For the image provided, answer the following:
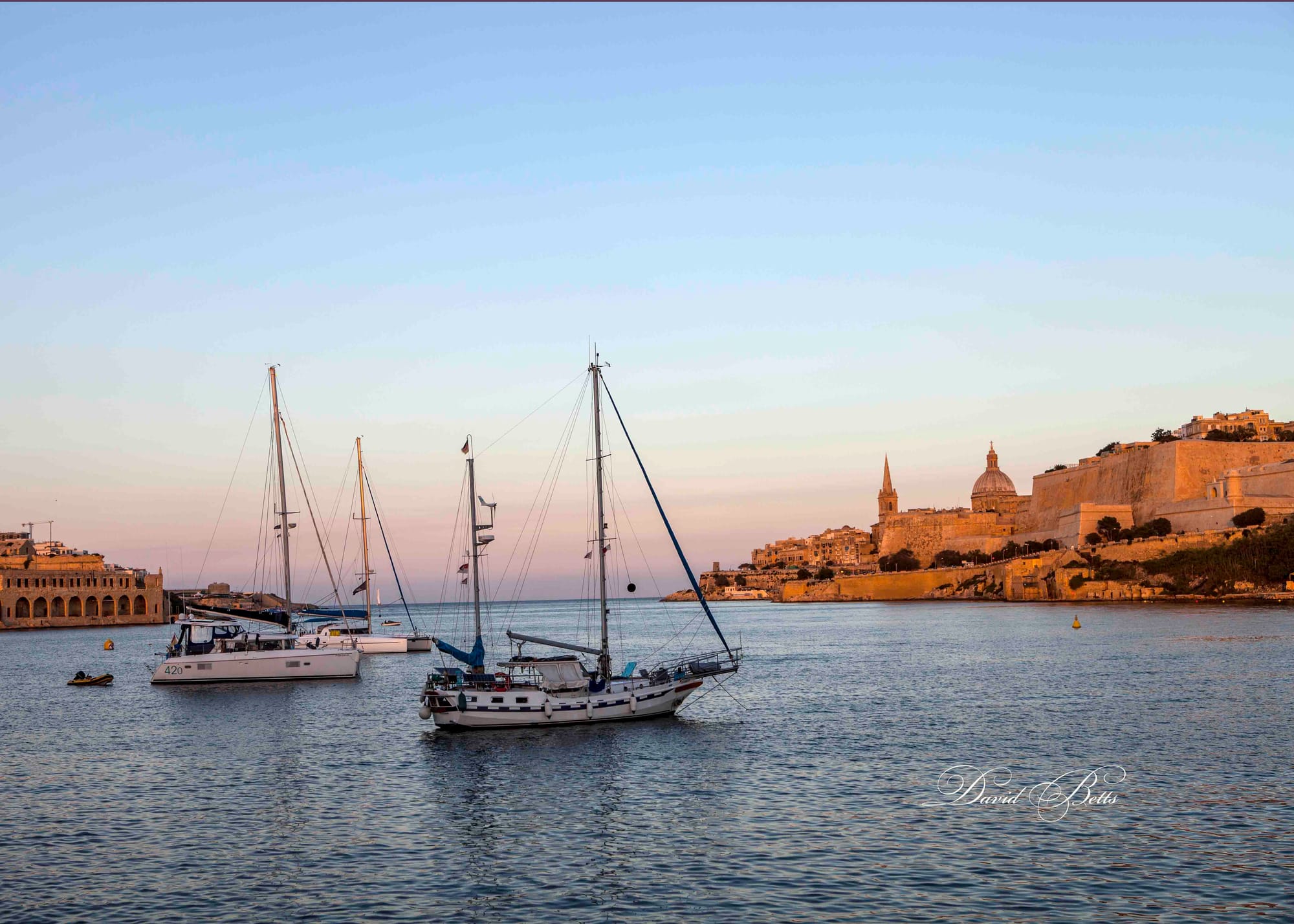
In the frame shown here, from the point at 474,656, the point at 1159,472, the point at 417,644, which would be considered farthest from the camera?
the point at 1159,472

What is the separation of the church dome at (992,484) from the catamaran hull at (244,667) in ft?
519

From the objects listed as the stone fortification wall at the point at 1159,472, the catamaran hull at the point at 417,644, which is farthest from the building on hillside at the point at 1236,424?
the catamaran hull at the point at 417,644

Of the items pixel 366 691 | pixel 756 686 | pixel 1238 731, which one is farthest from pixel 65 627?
pixel 1238 731

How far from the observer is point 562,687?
31.4 m

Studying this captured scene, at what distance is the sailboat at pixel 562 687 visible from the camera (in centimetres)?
3073

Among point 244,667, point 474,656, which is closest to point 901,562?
point 244,667

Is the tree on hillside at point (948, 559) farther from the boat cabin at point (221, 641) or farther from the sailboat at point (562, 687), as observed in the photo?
the sailboat at point (562, 687)

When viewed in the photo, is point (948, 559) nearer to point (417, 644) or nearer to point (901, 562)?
point (901, 562)

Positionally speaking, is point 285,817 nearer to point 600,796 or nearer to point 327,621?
point 600,796

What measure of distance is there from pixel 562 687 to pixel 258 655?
61.4ft

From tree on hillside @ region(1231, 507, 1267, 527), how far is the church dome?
78.7 meters

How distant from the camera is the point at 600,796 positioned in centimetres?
2216

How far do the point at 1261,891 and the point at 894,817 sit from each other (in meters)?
6.03

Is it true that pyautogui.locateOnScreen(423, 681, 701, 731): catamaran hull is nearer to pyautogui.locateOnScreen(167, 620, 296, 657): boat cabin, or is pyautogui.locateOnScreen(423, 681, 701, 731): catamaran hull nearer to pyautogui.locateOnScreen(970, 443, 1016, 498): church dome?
pyautogui.locateOnScreen(167, 620, 296, 657): boat cabin
